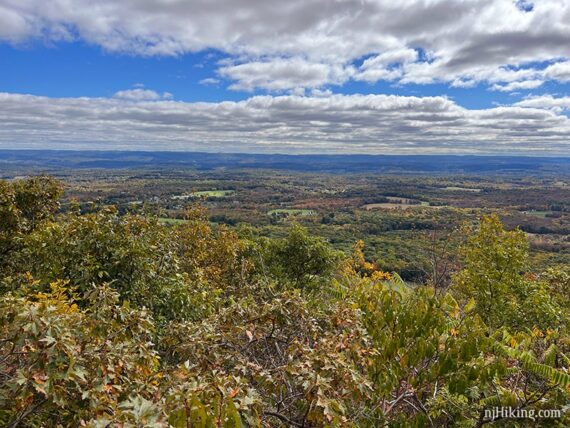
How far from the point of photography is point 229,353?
17.4 feet

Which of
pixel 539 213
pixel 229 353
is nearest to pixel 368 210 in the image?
pixel 539 213

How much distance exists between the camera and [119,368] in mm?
4191

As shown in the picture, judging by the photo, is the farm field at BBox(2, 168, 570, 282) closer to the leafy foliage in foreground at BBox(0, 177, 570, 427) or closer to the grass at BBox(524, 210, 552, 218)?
the grass at BBox(524, 210, 552, 218)

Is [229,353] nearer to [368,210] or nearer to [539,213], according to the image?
[368,210]

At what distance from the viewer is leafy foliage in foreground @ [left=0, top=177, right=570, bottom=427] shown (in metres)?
3.59

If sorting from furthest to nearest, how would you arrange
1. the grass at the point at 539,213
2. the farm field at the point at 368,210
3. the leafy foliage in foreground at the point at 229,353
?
the grass at the point at 539,213 → the farm field at the point at 368,210 → the leafy foliage in foreground at the point at 229,353

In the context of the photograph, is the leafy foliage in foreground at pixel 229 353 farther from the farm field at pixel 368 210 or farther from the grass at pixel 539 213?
the grass at pixel 539 213

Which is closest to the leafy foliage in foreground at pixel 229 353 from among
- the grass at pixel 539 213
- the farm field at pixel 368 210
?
the farm field at pixel 368 210

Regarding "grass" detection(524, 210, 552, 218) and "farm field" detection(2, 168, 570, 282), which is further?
"grass" detection(524, 210, 552, 218)

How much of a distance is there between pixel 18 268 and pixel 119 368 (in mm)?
11967

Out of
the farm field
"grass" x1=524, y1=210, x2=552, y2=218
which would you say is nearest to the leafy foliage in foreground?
the farm field

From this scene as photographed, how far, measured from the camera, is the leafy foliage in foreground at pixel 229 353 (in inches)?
141

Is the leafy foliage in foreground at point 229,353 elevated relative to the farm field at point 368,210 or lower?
elevated

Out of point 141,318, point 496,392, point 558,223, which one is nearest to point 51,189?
point 141,318
